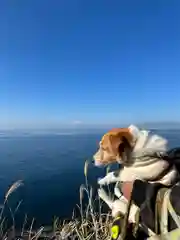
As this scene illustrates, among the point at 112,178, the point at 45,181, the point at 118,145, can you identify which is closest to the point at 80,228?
the point at 112,178

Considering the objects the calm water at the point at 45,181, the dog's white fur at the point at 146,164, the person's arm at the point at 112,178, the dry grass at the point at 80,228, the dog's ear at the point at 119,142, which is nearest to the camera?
the dog's white fur at the point at 146,164

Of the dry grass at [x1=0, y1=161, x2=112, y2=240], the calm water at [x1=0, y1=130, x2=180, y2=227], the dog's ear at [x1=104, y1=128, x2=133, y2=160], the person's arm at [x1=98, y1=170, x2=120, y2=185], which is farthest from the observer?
the calm water at [x1=0, y1=130, x2=180, y2=227]

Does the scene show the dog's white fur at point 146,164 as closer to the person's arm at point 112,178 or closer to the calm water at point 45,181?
the person's arm at point 112,178

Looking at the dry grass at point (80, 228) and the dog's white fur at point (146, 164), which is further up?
the dog's white fur at point (146, 164)

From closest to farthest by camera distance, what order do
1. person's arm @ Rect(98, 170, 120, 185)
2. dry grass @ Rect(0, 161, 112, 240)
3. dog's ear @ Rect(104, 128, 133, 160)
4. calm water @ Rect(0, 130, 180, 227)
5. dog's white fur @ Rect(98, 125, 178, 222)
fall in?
dog's white fur @ Rect(98, 125, 178, 222), dog's ear @ Rect(104, 128, 133, 160), person's arm @ Rect(98, 170, 120, 185), dry grass @ Rect(0, 161, 112, 240), calm water @ Rect(0, 130, 180, 227)

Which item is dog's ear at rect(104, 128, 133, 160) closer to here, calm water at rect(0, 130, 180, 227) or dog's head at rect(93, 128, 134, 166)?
dog's head at rect(93, 128, 134, 166)

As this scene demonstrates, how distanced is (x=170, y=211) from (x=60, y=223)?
6.21 feet

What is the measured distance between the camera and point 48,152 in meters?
11.9

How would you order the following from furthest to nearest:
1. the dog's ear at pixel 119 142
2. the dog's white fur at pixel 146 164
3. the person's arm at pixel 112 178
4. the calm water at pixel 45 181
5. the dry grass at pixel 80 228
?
the calm water at pixel 45 181 < the dry grass at pixel 80 228 < the person's arm at pixel 112 178 < the dog's ear at pixel 119 142 < the dog's white fur at pixel 146 164

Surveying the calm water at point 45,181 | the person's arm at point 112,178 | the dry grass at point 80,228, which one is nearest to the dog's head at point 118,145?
the person's arm at point 112,178

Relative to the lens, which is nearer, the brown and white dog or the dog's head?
the brown and white dog

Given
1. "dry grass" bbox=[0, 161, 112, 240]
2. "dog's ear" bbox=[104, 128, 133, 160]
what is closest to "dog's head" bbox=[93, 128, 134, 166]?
"dog's ear" bbox=[104, 128, 133, 160]

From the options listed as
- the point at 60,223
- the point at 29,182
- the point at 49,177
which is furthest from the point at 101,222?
the point at 49,177

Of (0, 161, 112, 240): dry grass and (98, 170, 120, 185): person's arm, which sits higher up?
(98, 170, 120, 185): person's arm
